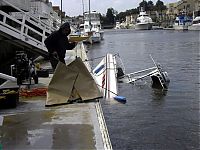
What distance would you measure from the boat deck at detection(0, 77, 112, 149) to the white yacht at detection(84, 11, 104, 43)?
54263 mm

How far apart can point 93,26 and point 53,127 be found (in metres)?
65.3

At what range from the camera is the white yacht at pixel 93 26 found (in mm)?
66175

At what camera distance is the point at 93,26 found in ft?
241

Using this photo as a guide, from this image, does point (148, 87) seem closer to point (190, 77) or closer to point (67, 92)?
point (190, 77)

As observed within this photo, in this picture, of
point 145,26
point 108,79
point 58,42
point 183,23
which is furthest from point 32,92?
point 145,26

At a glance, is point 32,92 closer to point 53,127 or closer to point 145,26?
point 53,127

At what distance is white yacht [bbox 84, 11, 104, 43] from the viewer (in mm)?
66175

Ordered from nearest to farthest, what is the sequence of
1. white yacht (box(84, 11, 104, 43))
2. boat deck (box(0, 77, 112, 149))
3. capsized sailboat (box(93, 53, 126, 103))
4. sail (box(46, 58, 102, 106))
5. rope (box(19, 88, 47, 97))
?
boat deck (box(0, 77, 112, 149)), sail (box(46, 58, 102, 106)), rope (box(19, 88, 47, 97)), capsized sailboat (box(93, 53, 126, 103)), white yacht (box(84, 11, 104, 43))

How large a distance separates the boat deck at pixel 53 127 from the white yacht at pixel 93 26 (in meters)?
54.3

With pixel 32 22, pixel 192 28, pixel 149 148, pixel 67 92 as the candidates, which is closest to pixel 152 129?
pixel 149 148

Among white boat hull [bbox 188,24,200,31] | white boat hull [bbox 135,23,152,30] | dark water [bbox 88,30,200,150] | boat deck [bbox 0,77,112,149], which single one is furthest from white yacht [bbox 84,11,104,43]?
white boat hull [bbox 135,23,152,30]

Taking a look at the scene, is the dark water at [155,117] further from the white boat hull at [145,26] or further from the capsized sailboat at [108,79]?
the white boat hull at [145,26]

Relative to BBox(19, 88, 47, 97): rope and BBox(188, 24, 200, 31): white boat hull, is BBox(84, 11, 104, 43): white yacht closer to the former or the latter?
BBox(19, 88, 47, 97): rope

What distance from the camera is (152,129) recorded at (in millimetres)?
12484
